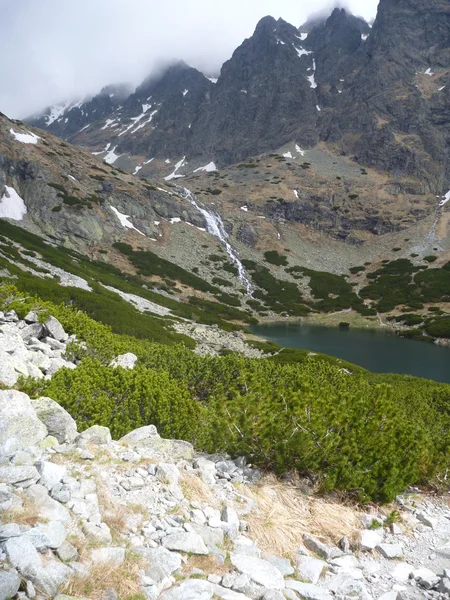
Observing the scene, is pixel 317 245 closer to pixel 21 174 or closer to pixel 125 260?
pixel 125 260

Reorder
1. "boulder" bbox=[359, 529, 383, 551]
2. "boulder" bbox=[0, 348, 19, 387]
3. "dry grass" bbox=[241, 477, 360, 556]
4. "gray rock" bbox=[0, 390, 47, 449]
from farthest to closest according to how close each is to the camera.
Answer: "boulder" bbox=[0, 348, 19, 387] → "gray rock" bbox=[0, 390, 47, 449] → "boulder" bbox=[359, 529, 383, 551] → "dry grass" bbox=[241, 477, 360, 556]

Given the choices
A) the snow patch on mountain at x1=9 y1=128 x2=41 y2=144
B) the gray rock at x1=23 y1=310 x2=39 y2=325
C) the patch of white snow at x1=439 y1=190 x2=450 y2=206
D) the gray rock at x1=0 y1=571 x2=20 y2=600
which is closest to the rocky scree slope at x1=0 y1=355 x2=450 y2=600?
the gray rock at x1=0 y1=571 x2=20 y2=600

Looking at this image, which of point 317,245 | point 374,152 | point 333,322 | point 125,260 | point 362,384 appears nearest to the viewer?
point 362,384

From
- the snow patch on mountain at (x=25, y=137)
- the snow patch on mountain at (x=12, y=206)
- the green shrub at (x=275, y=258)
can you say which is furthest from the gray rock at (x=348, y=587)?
the snow patch on mountain at (x=25, y=137)

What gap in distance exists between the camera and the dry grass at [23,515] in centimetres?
412

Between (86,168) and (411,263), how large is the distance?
10159 centimetres

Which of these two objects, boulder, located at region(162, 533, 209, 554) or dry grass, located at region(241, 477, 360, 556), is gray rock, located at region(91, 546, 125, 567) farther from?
dry grass, located at region(241, 477, 360, 556)

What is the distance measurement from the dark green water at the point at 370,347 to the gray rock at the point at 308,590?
5025 cm

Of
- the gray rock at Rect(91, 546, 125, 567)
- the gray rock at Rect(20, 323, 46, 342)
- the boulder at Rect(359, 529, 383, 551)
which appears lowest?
the gray rock at Rect(20, 323, 46, 342)

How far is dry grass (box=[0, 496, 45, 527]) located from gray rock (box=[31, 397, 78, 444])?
277 centimetres

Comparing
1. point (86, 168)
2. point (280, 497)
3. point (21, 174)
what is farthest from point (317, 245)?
point (280, 497)

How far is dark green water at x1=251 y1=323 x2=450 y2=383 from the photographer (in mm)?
52438

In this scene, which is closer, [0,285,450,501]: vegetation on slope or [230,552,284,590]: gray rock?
[230,552,284,590]: gray rock

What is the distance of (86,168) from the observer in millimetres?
115562
